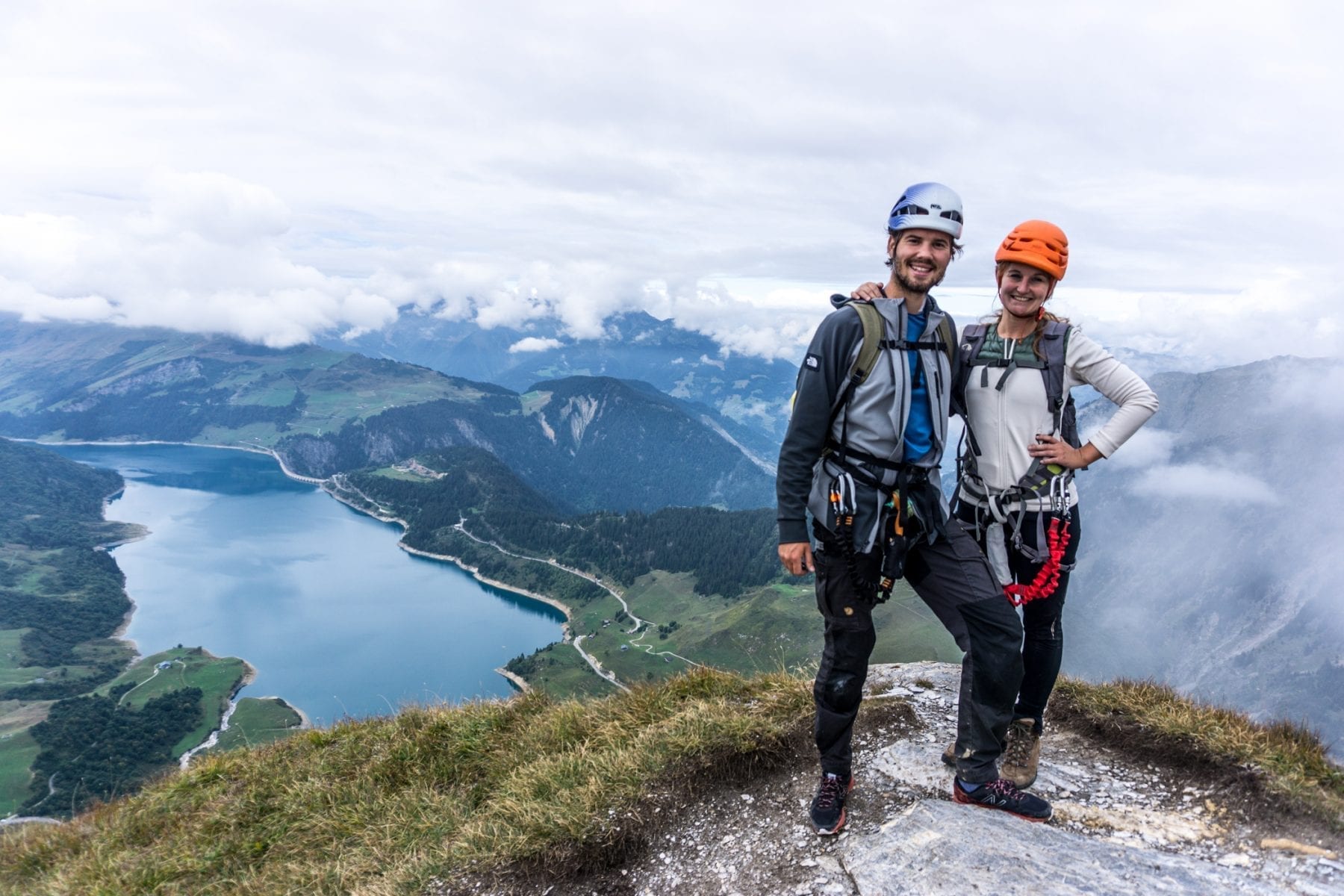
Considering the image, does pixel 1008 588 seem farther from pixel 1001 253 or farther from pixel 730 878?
pixel 730 878

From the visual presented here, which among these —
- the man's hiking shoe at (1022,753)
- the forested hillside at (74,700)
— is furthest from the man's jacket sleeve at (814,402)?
the forested hillside at (74,700)

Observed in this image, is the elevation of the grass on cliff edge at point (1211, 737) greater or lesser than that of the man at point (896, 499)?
lesser

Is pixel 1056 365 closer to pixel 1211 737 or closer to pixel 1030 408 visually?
pixel 1030 408

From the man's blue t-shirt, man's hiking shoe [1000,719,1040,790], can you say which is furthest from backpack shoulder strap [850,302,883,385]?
man's hiking shoe [1000,719,1040,790]

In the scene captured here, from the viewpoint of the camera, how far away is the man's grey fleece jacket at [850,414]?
15.3 feet

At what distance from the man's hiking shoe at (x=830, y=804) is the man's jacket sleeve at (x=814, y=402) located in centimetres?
199

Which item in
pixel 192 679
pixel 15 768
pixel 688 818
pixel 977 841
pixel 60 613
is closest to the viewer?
pixel 977 841

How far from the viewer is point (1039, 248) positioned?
16.5 feet

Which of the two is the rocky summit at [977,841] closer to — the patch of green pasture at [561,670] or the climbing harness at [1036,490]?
the climbing harness at [1036,490]

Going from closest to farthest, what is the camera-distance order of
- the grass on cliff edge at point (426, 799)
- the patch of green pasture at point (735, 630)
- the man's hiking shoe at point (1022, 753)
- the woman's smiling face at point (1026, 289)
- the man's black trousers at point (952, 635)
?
the man's black trousers at point (952, 635) → the woman's smiling face at point (1026, 289) → the grass on cliff edge at point (426, 799) → the man's hiking shoe at point (1022, 753) → the patch of green pasture at point (735, 630)

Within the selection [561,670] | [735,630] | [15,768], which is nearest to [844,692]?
[561,670]

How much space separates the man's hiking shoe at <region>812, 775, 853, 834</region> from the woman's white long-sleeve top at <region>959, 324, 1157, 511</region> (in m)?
2.45

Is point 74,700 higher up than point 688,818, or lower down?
lower down

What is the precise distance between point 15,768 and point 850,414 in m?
123
